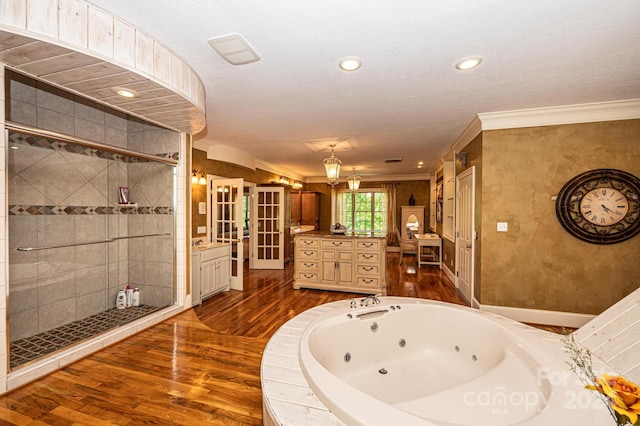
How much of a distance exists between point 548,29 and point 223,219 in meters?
4.51

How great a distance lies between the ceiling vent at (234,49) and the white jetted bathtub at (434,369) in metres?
2.09

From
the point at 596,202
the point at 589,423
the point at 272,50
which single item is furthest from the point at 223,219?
the point at 596,202

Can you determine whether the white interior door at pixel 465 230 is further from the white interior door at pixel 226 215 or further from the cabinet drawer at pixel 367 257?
the white interior door at pixel 226 215

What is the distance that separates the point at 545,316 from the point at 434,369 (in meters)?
1.93

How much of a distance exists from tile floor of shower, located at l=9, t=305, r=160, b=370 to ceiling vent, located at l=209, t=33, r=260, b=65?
2668 mm

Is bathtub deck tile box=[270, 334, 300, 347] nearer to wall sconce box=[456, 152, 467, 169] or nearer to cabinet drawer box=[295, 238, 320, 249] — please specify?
cabinet drawer box=[295, 238, 320, 249]

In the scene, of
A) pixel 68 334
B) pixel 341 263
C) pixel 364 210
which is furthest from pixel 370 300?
pixel 364 210

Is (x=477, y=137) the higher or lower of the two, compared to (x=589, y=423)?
higher

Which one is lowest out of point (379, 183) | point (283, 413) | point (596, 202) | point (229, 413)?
point (229, 413)

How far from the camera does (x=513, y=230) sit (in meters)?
3.33

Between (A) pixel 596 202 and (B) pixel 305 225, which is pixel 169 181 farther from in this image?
(B) pixel 305 225

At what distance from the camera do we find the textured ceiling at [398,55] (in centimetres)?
161

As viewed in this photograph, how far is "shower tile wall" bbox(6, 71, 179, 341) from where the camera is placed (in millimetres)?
2480

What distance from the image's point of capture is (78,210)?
9.60 feet
